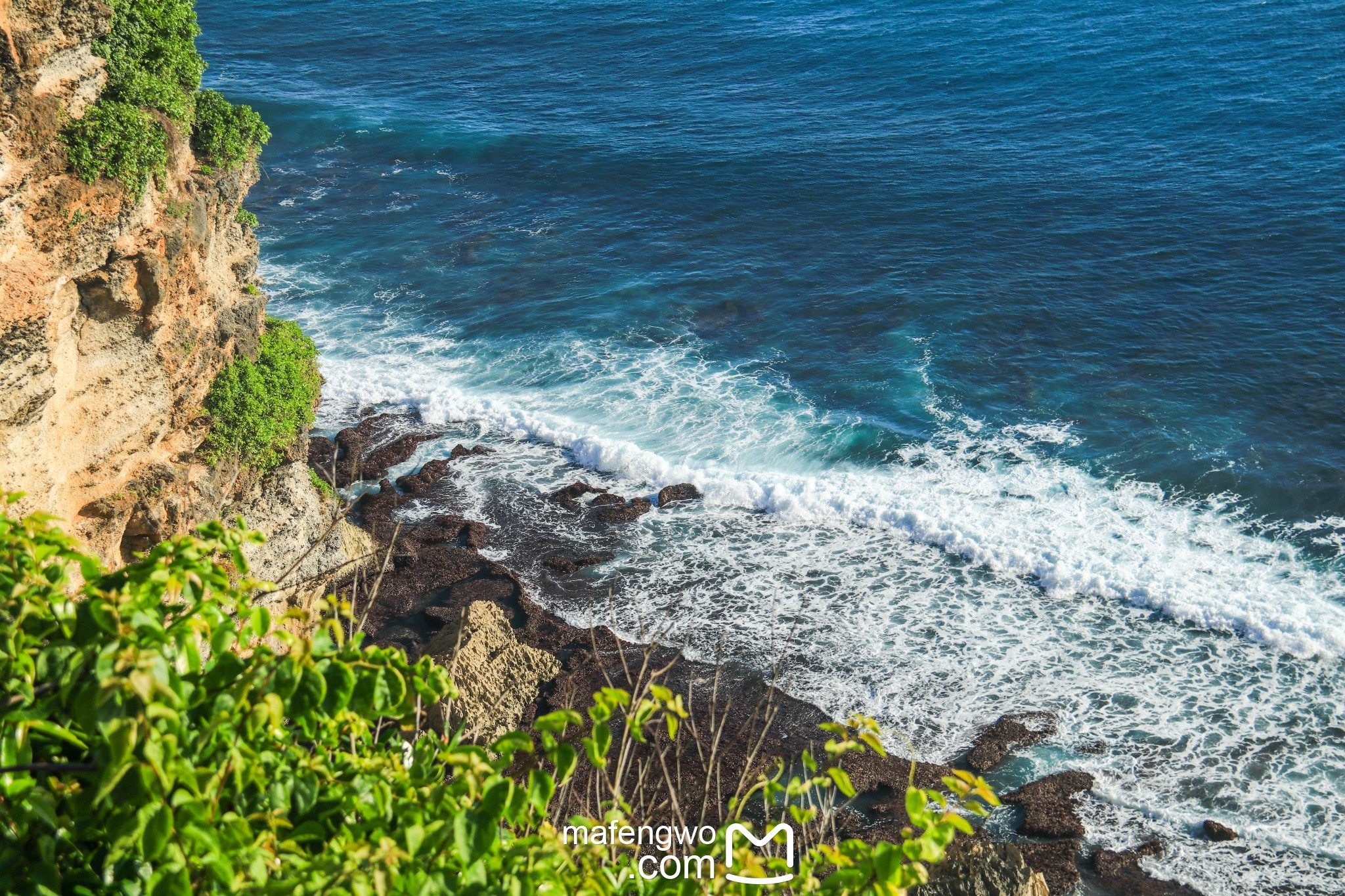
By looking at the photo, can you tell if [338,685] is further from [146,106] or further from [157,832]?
[146,106]

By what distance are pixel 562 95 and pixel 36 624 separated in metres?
52.6

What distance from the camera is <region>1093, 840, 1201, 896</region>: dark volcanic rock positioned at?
1555cm

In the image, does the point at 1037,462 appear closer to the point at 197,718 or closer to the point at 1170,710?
the point at 1170,710

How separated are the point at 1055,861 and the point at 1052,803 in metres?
1.14

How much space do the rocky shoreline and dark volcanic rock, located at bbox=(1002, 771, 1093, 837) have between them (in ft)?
0.07

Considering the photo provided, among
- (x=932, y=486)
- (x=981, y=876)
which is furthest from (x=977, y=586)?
(x=981, y=876)

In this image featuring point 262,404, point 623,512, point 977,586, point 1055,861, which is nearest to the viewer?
point 1055,861

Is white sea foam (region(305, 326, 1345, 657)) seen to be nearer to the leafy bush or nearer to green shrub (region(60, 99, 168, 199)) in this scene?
the leafy bush

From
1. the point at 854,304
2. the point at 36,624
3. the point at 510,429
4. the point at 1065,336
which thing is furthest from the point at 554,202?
the point at 36,624

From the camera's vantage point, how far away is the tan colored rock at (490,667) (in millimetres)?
17562

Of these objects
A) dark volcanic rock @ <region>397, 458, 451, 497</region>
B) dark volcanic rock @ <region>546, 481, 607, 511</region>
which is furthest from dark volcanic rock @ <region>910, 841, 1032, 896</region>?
dark volcanic rock @ <region>397, 458, 451, 497</region>

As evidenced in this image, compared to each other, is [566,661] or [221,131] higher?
[221,131]

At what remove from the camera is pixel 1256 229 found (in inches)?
1431

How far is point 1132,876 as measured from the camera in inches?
621
